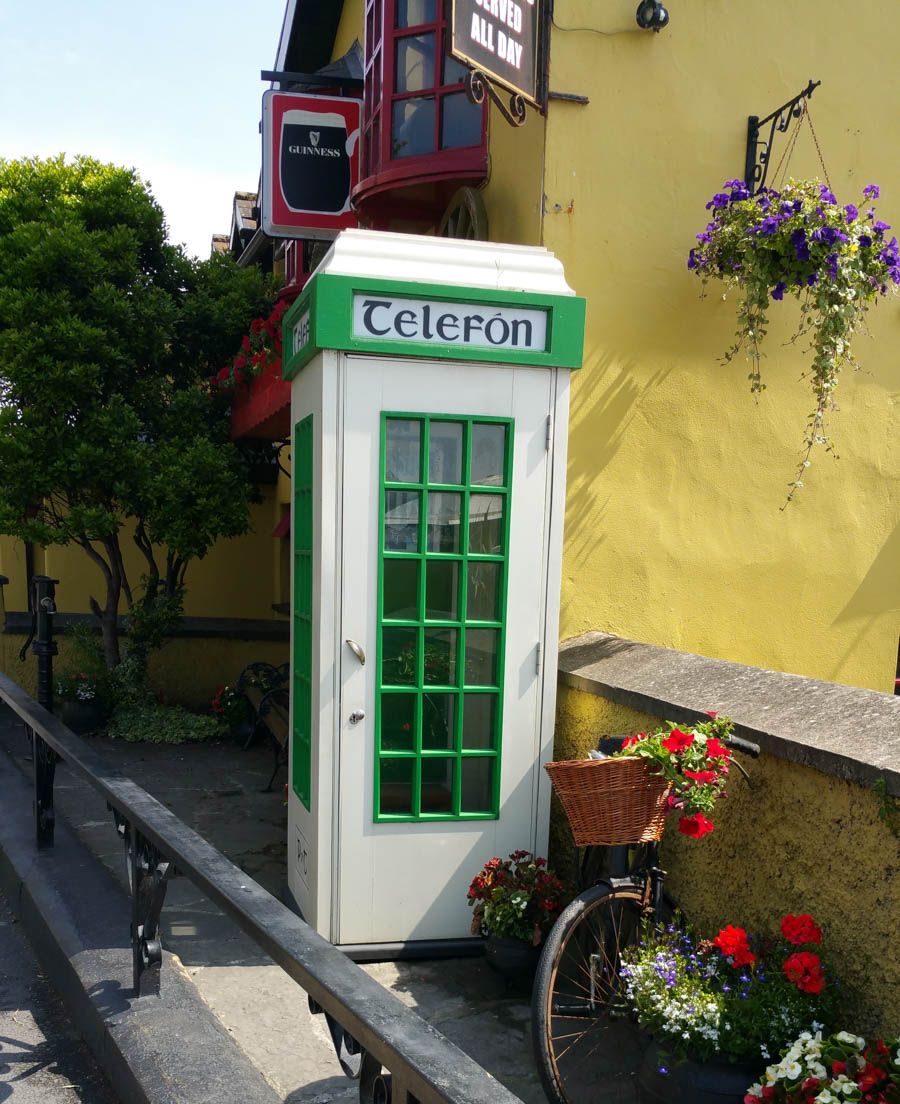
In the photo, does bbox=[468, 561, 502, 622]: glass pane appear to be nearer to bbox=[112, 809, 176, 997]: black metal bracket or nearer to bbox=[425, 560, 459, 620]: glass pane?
bbox=[425, 560, 459, 620]: glass pane

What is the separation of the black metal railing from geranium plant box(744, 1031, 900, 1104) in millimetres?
1133

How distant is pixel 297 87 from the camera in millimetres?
9906

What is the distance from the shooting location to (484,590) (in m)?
4.27

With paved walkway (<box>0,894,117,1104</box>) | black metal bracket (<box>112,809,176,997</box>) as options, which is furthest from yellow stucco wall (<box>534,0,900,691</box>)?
paved walkway (<box>0,894,117,1104</box>)

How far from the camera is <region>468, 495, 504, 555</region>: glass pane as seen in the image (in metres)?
4.23

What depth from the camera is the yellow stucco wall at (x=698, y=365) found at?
4980 mm

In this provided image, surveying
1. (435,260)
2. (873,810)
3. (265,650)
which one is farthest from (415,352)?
(265,650)

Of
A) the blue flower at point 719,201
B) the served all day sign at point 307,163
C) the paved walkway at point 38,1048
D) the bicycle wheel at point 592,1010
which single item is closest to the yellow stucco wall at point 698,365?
the blue flower at point 719,201

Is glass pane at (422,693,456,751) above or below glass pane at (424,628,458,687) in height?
below

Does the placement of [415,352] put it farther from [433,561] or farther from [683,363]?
[683,363]

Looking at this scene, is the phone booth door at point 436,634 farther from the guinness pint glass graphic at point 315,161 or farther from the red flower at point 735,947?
the guinness pint glass graphic at point 315,161

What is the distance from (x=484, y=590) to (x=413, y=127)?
3.30 m

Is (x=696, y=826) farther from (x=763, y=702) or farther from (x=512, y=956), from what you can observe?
(x=512, y=956)

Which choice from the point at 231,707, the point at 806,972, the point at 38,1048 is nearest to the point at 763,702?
the point at 806,972
